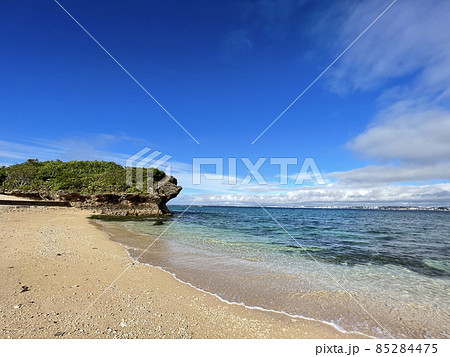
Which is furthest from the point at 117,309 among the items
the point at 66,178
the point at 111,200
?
the point at 66,178

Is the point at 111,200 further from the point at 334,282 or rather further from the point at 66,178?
the point at 334,282

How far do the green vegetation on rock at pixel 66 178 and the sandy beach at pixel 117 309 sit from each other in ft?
110

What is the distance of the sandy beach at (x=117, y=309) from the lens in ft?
12.1

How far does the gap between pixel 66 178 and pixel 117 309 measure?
44.1 m

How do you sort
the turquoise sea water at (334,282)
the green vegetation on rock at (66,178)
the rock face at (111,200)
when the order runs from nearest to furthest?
the turquoise sea water at (334,282), the rock face at (111,200), the green vegetation on rock at (66,178)

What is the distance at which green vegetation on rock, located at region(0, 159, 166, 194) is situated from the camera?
125 ft

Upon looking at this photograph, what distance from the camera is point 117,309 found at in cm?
440

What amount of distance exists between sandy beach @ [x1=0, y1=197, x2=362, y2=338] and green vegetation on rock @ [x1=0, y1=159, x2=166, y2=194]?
33.5 m

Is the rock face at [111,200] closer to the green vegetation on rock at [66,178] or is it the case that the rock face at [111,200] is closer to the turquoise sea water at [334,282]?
the green vegetation on rock at [66,178]

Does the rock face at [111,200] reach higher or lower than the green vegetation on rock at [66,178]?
lower

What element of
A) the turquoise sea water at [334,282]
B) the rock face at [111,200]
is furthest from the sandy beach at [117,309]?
the rock face at [111,200]

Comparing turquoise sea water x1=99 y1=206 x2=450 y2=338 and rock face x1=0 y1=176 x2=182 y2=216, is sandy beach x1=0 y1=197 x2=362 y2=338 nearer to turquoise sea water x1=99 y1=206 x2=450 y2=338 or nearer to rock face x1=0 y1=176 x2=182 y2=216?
turquoise sea water x1=99 y1=206 x2=450 y2=338
